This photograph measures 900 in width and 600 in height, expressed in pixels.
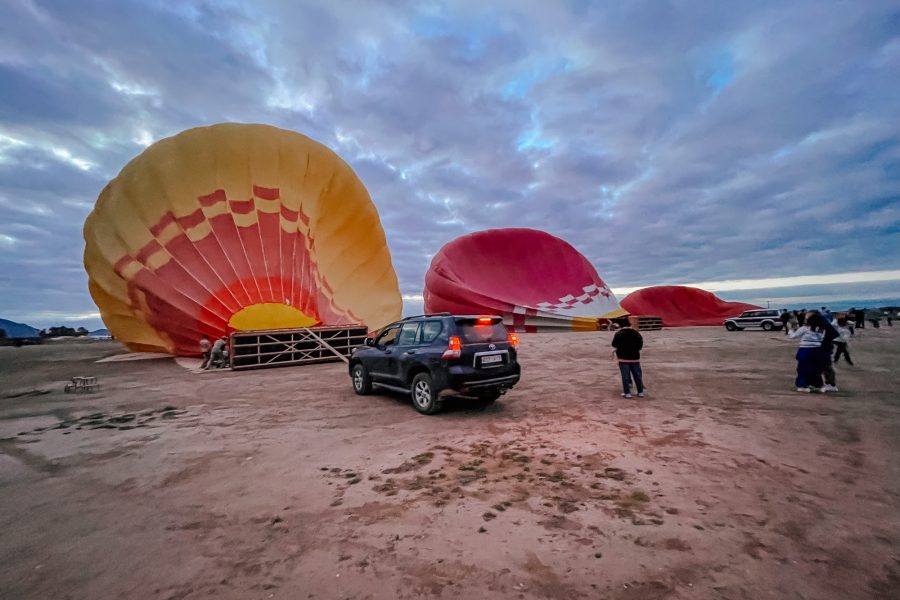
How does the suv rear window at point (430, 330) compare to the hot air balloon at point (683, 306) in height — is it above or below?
below

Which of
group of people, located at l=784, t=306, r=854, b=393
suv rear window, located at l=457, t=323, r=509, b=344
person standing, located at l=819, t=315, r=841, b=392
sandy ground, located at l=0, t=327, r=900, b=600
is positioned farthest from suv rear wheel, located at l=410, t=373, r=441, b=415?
person standing, located at l=819, t=315, r=841, b=392

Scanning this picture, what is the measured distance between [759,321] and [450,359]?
33.6 metres

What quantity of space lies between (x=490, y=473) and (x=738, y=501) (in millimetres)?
2407

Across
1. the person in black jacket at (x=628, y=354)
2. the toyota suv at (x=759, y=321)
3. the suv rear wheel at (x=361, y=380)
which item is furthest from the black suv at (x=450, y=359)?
the toyota suv at (x=759, y=321)

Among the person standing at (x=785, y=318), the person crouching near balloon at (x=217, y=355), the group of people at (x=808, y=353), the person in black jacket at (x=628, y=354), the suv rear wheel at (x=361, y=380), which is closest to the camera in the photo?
the group of people at (x=808, y=353)

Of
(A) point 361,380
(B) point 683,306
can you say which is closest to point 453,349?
(A) point 361,380

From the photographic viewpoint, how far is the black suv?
7.34m

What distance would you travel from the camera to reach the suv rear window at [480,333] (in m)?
7.57

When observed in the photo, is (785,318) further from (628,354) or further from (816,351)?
(628,354)

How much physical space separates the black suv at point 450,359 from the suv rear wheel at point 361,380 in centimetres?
95

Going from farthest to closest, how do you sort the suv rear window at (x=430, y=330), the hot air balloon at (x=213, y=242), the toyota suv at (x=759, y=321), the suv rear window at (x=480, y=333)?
the toyota suv at (x=759, y=321), the hot air balloon at (x=213, y=242), the suv rear window at (x=430, y=330), the suv rear window at (x=480, y=333)

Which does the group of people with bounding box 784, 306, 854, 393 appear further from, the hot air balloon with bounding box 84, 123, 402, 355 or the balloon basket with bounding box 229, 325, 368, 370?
the hot air balloon with bounding box 84, 123, 402, 355

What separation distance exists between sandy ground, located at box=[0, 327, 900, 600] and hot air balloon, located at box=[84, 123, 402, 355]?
919 centimetres

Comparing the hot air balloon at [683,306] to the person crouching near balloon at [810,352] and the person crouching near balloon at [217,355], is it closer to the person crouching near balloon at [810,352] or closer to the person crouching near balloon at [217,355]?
the person crouching near balloon at [810,352]
